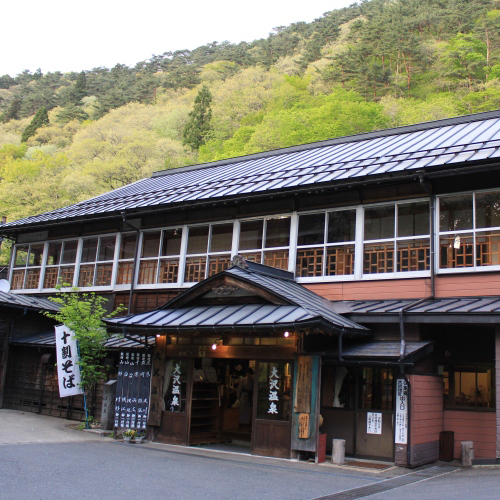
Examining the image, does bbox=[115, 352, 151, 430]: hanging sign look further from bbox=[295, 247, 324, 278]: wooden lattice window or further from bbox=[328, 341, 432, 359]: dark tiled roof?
bbox=[328, 341, 432, 359]: dark tiled roof

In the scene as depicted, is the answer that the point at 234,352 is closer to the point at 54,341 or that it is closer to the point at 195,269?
the point at 195,269

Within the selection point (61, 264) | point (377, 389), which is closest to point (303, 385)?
point (377, 389)

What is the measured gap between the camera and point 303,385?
12.4 metres

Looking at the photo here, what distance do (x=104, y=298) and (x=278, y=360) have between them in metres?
8.52

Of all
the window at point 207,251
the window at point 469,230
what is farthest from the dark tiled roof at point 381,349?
the window at point 207,251

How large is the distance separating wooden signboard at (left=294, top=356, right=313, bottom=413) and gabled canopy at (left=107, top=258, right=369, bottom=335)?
1.22 metres

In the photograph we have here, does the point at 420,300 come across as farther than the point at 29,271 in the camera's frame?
No

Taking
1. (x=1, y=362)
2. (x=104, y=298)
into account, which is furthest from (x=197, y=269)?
(x=1, y=362)

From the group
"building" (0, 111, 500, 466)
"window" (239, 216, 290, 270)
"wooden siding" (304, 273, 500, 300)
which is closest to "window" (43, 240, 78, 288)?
"building" (0, 111, 500, 466)

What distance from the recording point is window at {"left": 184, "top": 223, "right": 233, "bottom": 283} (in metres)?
17.2

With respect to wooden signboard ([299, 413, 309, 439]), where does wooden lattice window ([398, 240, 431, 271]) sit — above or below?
above

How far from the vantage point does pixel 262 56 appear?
80.5 metres

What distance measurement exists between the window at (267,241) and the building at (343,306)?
45 millimetres

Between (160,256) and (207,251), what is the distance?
193cm
